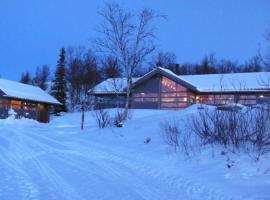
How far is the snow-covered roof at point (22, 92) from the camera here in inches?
1556

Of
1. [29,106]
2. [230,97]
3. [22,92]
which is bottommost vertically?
[29,106]

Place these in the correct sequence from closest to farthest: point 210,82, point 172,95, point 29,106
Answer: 1. point 172,95
2. point 210,82
3. point 29,106

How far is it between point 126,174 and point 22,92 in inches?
1381

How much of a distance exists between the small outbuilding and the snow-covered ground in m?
25.1

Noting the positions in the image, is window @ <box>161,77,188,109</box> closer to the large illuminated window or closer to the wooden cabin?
the wooden cabin

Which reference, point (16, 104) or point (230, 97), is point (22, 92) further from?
point (230, 97)

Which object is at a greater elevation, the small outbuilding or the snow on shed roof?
the snow on shed roof

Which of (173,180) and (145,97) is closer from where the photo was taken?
(173,180)

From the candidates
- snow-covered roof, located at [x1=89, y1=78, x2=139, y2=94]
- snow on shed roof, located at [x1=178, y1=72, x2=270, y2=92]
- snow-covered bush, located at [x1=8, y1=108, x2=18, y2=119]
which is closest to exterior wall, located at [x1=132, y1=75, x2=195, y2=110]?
snow on shed roof, located at [x1=178, y1=72, x2=270, y2=92]

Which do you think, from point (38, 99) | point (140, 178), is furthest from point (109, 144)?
point (38, 99)

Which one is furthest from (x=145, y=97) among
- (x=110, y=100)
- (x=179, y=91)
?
(x=110, y=100)

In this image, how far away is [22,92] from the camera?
42938mm

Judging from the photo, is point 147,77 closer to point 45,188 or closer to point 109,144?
point 109,144

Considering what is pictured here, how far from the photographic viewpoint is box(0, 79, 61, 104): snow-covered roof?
39.5m
